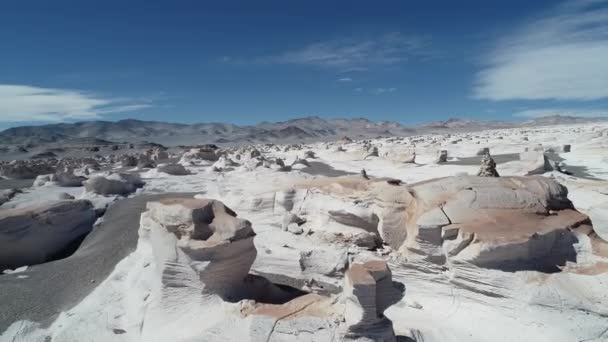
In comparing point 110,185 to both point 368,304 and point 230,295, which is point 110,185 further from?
point 368,304

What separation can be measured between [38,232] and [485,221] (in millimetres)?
10381

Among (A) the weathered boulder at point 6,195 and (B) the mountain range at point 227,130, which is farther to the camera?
(B) the mountain range at point 227,130

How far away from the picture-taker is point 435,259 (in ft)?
20.2

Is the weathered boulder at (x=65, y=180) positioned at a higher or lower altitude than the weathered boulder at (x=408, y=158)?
lower

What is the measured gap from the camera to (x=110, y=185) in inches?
632

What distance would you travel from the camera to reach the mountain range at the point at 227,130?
115 m

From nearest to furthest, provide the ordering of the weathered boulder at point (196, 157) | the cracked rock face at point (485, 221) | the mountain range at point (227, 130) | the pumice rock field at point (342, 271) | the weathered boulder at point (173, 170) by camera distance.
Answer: the pumice rock field at point (342, 271) → the cracked rock face at point (485, 221) → the weathered boulder at point (173, 170) → the weathered boulder at point (196, 157) → the mountain range at point (227, 130)

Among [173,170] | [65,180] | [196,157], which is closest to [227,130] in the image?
[196,157]

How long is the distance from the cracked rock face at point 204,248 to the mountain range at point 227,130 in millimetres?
100951

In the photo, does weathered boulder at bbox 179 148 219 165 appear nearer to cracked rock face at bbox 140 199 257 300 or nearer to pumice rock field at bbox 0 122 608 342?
pumice rock field at bbox 0 122 608 342

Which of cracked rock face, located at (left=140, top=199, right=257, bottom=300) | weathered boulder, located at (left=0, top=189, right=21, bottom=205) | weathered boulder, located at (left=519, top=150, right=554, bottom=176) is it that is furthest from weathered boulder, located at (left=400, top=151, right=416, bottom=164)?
weathered boulder, located at (left=0, top=189, right=21, bottom=205)

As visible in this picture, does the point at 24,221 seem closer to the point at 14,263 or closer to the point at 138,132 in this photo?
the point at 14,263

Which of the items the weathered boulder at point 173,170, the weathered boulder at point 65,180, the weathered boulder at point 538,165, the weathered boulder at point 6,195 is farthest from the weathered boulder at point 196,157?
the weathered boulder at point 538,165

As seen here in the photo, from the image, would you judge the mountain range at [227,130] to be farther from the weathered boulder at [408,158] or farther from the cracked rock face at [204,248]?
the cracked rock face at [204,248]
